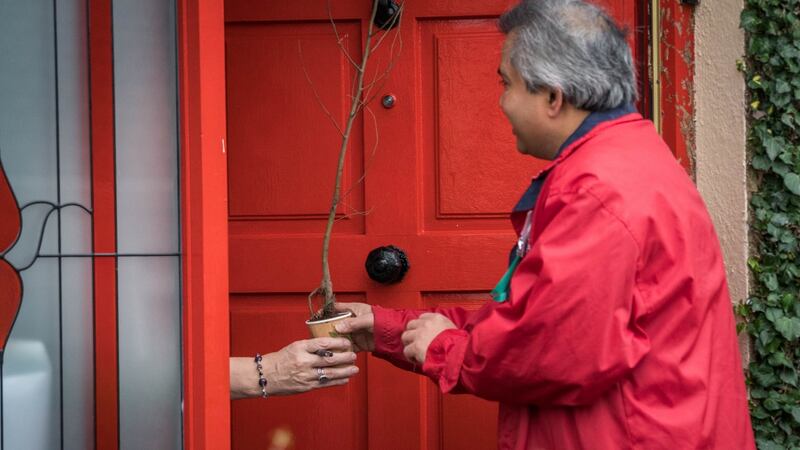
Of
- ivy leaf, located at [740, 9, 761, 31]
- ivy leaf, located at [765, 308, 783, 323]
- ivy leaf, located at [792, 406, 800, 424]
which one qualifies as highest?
ivy leaf, located at [740, 9, 761, 31]

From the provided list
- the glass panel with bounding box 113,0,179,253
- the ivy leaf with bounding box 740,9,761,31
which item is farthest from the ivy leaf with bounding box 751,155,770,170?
the glass panel with bounding box 113,0,179,253

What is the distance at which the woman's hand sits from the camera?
2.21 metres

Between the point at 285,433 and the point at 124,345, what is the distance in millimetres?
970

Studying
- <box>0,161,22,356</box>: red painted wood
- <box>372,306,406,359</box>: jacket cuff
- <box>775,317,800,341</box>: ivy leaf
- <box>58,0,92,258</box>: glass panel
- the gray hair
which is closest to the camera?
the gray hair

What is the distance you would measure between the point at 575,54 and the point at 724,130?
1.27 meters

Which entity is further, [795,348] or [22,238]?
[795,348]

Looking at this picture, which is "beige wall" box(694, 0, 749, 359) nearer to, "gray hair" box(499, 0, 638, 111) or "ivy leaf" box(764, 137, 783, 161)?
"ivy leaf" box(764, 137, 783, 161)

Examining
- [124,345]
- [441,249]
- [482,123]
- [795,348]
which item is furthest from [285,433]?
[795,348]

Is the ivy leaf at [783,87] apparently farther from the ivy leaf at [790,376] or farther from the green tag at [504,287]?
the green tag at [504,287]

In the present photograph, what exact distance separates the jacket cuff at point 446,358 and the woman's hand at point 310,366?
0.40 meters

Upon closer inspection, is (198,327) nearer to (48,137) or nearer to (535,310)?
(48,137)

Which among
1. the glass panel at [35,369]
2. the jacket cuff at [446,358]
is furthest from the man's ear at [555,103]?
the glass panel at [35,369]

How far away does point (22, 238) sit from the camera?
193cm

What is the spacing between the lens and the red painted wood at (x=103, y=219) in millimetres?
2035
